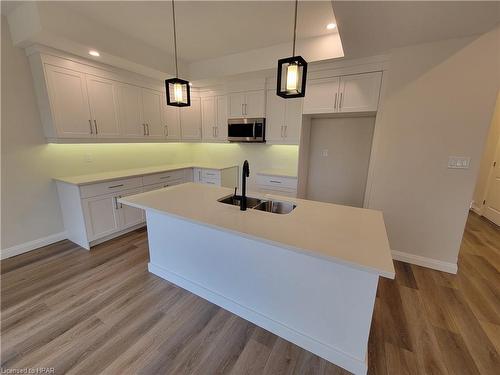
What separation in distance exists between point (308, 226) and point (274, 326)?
858 mm

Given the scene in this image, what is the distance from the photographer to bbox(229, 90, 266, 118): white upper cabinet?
371 centimetres

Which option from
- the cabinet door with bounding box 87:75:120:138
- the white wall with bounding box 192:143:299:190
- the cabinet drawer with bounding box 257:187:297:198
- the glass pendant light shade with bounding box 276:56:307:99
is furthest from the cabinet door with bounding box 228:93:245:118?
the glass pendant light shade with bounding box 276:56:307:99

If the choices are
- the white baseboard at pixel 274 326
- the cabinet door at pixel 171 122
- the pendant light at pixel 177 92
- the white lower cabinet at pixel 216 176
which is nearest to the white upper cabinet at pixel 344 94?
the pendant light at pixel 177 92

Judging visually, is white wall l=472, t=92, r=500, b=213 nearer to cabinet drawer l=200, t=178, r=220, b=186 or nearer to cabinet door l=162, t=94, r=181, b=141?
cabinet drawer l=200, t=178, r=220, b=186

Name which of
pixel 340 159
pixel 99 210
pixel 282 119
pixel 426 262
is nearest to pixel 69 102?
pixel 99 210

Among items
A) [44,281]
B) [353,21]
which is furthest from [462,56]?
[44,281]

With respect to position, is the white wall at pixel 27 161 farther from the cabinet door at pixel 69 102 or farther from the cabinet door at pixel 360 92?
the cabinet door at pixel 360 92

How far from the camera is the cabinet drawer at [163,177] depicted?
347 centimetres

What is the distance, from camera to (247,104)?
12.6ft

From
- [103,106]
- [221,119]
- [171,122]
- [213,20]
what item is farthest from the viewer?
[221,119]

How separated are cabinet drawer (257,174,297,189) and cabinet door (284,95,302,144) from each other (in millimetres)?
643

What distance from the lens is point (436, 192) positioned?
2.41m

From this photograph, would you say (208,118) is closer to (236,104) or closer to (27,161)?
(236,104)

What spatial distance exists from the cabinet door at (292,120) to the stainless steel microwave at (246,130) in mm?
413
